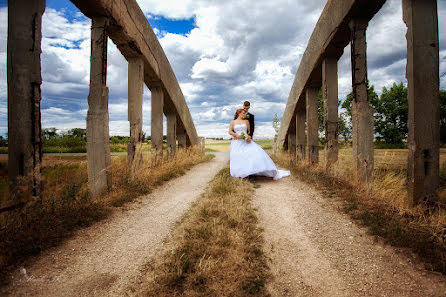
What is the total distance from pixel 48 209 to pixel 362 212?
492 cm

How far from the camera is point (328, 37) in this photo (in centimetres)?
677

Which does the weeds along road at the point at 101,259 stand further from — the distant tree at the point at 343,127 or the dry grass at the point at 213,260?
the distant tree at the point at 343,127

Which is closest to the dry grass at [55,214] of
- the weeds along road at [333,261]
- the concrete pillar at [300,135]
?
the weeds along road at [333,261]

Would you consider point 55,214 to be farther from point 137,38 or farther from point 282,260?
point 137,38

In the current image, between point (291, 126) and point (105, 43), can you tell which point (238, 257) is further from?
point (291, 126)

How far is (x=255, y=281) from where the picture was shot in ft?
7.01

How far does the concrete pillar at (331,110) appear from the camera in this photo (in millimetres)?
7090

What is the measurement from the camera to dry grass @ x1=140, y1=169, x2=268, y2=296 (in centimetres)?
205

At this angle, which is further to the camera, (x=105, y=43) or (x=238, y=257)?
(x=105, y=43)

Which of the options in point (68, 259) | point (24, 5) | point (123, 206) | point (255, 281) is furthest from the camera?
point (123, 206)

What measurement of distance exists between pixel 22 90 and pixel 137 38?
3.92m

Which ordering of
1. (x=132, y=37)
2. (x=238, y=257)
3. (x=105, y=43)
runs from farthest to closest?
(x=132, y=37) → (x=105, y=43) → (x=238, y=257)

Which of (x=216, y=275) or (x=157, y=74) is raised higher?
(x=157, y=74)

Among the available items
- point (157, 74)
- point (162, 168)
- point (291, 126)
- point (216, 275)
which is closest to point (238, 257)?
point (216, 275)
